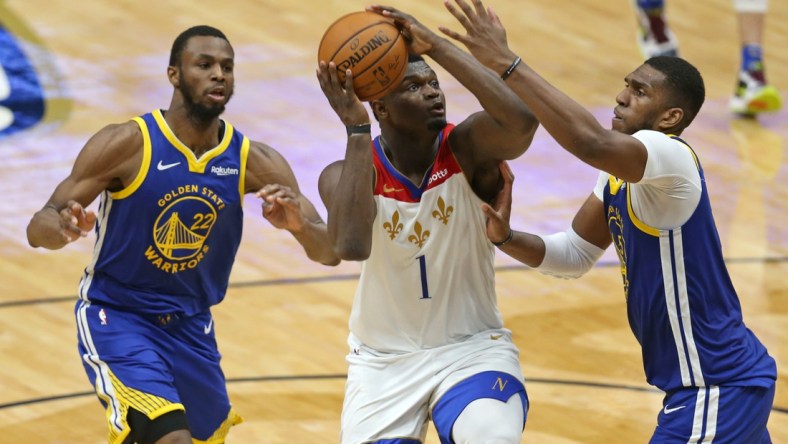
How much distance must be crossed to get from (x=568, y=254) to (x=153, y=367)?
6.13 feet

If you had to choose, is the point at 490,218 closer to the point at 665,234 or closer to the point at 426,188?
the point at 426,188

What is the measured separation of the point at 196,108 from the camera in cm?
637

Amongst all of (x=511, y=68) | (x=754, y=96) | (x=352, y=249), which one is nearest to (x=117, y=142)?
(x=352, y=249)

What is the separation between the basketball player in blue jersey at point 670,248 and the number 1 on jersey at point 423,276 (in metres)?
0.85

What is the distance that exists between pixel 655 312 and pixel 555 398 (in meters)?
2.82

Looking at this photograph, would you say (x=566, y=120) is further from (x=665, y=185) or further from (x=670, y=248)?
(x=670, y=248)

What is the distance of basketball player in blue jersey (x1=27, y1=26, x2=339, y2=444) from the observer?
19.8ft

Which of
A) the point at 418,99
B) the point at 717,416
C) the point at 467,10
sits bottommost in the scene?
the point at 717,416

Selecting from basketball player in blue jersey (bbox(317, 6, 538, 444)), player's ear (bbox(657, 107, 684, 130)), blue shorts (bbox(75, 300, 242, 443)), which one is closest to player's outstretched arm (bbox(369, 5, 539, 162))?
basketball player in blue jersey (bbox(317, 6, 538, 444))

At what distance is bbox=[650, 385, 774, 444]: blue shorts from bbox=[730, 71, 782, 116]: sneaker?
8.45 m

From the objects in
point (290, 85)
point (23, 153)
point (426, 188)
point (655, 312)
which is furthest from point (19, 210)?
point (655, 312)

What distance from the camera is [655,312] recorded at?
5.35 metres

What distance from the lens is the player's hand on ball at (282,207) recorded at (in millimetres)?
5863

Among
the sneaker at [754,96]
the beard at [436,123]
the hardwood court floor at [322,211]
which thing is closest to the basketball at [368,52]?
the beard at [436,123]
